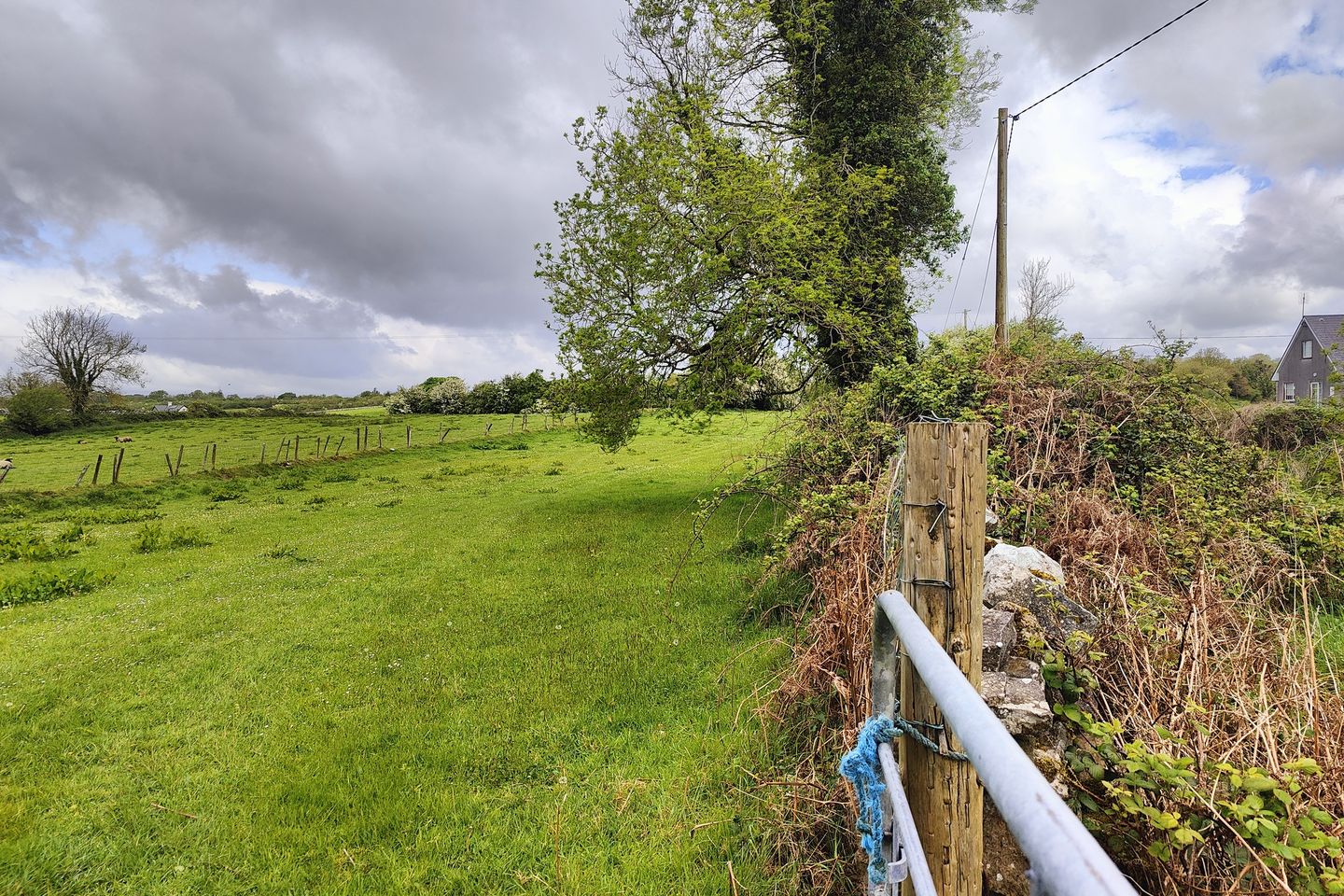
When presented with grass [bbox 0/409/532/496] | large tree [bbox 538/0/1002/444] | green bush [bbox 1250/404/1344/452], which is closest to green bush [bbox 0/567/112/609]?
large tree [bbox 538/0/1002/444]

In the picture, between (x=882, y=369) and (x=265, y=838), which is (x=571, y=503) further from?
(x=265, y=838)

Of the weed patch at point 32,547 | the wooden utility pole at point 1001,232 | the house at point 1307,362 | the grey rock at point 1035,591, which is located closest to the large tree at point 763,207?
the wooden utility pole at point 1001,232

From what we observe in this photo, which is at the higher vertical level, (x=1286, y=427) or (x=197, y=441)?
(x=1286, y=427)

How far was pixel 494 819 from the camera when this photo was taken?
4500 mm

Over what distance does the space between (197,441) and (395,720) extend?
40.9 metres

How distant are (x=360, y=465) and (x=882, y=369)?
26.9m

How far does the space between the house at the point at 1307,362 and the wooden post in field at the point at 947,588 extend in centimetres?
5751

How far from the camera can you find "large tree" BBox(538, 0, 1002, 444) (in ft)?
42.3

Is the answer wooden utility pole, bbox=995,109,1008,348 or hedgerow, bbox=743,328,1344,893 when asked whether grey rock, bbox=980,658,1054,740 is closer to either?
hedgerow, bbox=743,328,1344,893

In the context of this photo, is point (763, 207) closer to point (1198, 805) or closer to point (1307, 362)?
point (1198, 805)

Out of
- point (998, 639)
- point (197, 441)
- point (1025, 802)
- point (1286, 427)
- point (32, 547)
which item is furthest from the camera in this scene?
point (197, 441)

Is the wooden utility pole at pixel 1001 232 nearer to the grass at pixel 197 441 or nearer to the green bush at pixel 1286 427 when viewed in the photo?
the green bush at pixel 1286 427

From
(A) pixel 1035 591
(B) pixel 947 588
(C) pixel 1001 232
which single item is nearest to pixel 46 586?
(B) pixel 947 588

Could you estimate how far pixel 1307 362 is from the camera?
46719 millimetres
